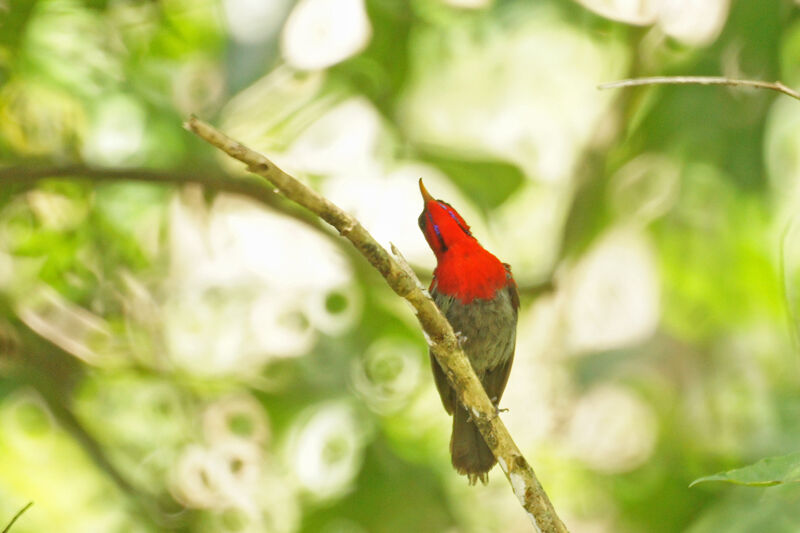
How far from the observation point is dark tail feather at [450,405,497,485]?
407 centimetres

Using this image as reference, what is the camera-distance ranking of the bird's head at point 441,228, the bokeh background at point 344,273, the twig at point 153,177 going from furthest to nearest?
the bokeh background at point 344,273 → the twig at point 153,177 → the bird's head at point 441,228

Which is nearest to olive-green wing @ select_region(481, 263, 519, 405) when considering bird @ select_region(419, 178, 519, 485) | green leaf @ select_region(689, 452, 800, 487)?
bird @ select_region(419, 178, 519, 485)

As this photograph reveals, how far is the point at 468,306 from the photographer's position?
4.12 meters

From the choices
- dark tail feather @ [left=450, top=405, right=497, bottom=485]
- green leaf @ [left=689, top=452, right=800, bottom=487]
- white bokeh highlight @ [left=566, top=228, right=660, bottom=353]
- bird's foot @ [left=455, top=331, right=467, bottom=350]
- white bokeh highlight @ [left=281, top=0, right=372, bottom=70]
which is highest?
green leaf @ [left=689, top=452, right=800, bottom=487]

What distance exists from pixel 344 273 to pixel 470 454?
83.5 inches

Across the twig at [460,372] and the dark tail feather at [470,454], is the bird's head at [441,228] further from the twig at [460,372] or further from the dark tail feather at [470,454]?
the twig at [460,372]

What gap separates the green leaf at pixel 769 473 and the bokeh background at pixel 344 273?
3.59m

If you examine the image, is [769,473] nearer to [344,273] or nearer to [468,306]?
[468,306]

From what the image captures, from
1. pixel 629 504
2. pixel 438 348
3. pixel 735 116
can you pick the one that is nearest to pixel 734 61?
pixel 735 116

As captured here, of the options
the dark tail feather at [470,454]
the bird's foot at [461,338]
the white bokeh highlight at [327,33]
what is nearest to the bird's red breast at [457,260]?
the bird's foot at [461,338]

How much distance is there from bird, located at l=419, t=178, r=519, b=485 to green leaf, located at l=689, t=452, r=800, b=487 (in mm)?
2068

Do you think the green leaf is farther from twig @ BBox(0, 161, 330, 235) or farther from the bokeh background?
twig @ BBox(0, 161, 330, 235)

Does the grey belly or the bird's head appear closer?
the grey belly

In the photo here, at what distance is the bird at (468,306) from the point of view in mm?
4082
